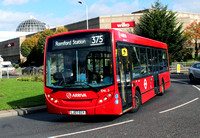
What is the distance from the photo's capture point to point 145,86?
988 centimetres

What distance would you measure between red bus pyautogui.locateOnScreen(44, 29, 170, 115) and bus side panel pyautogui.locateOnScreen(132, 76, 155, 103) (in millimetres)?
750

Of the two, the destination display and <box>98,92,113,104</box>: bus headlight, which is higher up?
the destination display

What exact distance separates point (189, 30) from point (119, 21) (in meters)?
12.8

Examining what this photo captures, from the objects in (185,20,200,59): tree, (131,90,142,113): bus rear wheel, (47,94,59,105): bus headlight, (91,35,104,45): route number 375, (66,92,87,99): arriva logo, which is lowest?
(131,90,142,113): bus rear wheel

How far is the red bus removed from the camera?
700 centimetres

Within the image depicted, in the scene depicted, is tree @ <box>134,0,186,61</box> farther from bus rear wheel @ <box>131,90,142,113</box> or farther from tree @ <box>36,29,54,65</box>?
bus rear wheel @ <box>131,90,142,113</box>

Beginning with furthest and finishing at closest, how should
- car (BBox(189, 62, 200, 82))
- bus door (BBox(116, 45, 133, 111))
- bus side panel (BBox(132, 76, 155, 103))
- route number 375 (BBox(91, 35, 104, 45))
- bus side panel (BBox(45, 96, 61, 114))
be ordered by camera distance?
car (BBox(189, 62, 200, 82)) < bus side panel (BBox(132, 76, 155, 103)) < bus side panel (BBox(45, 96, 61, 114)) < bus door (BBox(116, 45, 133, 111)) < route number 375 (BBox(91, 35, 104, 45))

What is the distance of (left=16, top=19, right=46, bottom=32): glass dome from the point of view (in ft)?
362

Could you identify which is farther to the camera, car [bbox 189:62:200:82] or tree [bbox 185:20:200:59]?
tree [bbox 185:20:200:59]

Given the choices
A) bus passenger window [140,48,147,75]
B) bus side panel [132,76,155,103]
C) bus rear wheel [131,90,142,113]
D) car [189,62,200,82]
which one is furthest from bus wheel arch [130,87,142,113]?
car [189,62,200,82]

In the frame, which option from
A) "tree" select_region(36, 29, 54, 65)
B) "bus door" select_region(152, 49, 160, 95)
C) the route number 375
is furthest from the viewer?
"tree" select_region(36, 29, 54, 65)

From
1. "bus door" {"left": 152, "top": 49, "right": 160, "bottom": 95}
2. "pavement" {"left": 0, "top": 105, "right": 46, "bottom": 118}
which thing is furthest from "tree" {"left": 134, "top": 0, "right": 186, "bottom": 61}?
"pavement" {"left": 0, "top": 105, "right": 46, "bottom": 118}

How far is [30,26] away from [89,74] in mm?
108647

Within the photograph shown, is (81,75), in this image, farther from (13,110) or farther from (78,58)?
(13,110)
